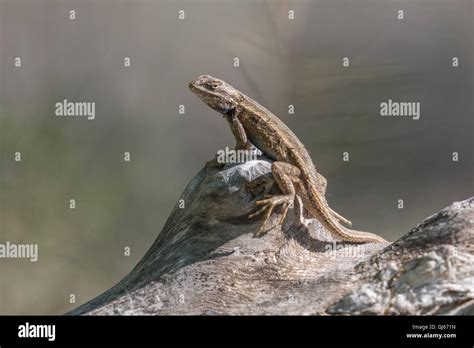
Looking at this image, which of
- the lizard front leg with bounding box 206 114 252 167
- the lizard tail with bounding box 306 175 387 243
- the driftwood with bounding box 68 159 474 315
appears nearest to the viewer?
the driftwood with bounding box 68 159 474 315

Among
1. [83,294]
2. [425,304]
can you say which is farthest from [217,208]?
[83,294]

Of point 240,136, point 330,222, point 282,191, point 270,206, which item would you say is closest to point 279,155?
point 240,136

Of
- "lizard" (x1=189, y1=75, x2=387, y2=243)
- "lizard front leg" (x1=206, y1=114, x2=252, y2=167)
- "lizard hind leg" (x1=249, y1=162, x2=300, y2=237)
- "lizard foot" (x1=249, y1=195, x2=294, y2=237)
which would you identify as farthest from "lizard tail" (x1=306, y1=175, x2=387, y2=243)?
"lizard front leg" (x1=206, y1=114, x2=252, y2=167)

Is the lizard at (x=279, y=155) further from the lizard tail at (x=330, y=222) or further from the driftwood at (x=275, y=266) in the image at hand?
the driftwood at (x=275, y=266)

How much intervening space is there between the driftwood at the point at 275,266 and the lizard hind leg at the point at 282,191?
4.1 inches

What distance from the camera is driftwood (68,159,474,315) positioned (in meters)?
6.48

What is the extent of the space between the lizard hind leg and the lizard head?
5.32 ft

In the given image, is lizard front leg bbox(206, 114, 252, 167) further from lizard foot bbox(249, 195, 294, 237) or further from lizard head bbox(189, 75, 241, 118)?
lizard foot bbox(249, 195, 294, 237)

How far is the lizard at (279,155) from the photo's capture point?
8234mm

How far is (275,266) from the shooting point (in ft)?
24.5

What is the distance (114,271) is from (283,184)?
13.0m

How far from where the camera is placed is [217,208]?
7977 millimetres

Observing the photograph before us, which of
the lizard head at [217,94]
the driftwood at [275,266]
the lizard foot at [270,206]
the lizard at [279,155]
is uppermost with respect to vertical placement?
the lizard head at [217,94]

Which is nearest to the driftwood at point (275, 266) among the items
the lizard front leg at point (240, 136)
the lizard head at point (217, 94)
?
the lizard front leg at point (240, 136)
